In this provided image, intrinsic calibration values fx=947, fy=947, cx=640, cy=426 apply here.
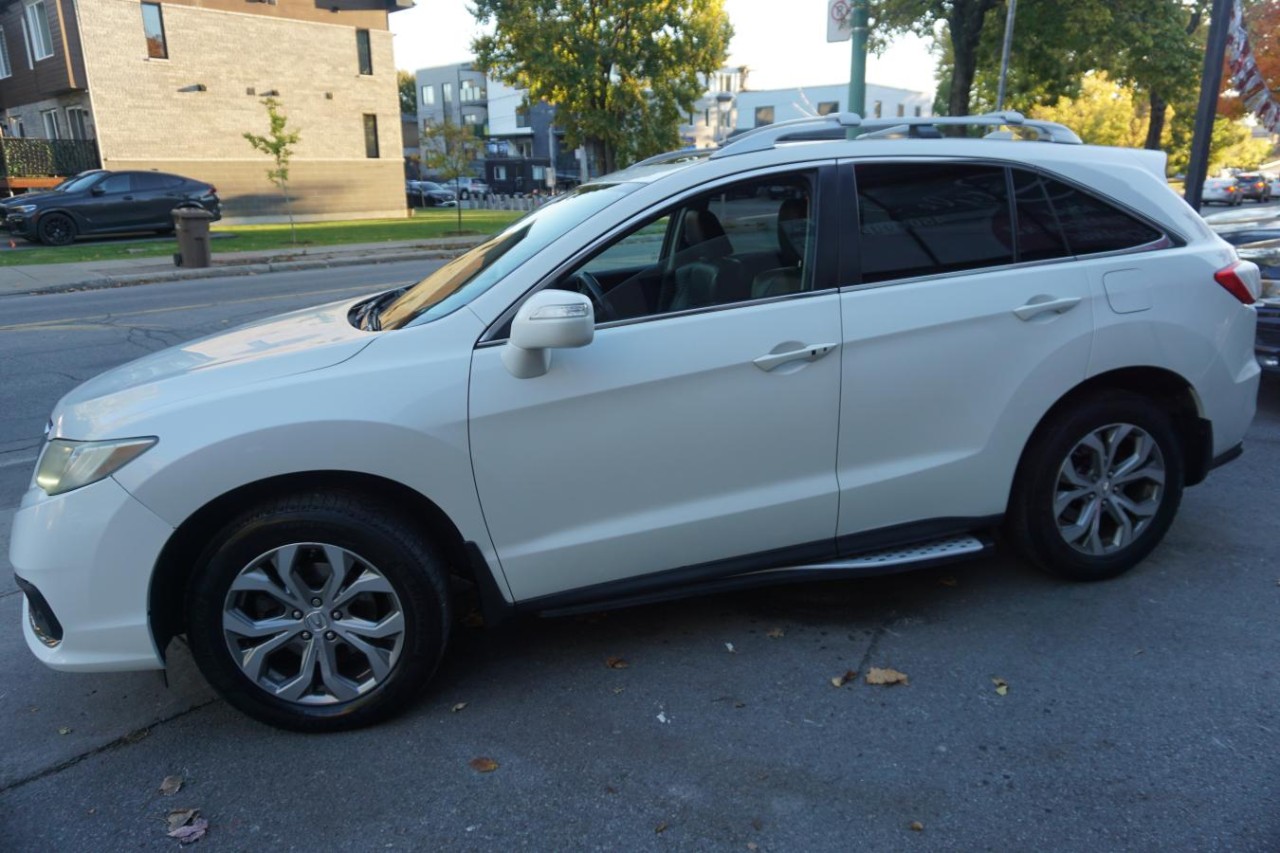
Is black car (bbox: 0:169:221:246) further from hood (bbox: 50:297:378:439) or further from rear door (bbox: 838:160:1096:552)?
rear door (bbox: 838:160:1096:552)

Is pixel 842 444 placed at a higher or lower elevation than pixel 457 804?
higher

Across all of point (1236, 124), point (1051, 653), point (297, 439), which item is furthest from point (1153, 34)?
point (1236, 124)

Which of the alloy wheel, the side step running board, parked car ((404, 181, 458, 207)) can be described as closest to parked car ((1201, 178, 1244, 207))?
parked car ((404, 181, 458, 207))

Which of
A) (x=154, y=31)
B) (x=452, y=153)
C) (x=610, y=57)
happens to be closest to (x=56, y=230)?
(x=154, y=31)

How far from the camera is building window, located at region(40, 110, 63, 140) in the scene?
3083cm

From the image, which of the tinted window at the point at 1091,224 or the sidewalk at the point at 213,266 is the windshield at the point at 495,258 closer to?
the tinted window at the point at 1091,224

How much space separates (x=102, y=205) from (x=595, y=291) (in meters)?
23.3

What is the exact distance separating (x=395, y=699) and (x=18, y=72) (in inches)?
1482

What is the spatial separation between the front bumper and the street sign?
8467 mm

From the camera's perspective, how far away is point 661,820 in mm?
2635

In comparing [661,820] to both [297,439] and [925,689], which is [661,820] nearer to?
[925,689]

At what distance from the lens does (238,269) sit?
57.9ft

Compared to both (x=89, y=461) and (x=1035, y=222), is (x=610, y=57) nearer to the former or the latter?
(x=1035, y=222)

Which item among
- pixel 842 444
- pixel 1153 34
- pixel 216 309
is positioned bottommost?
pixel 216 309
